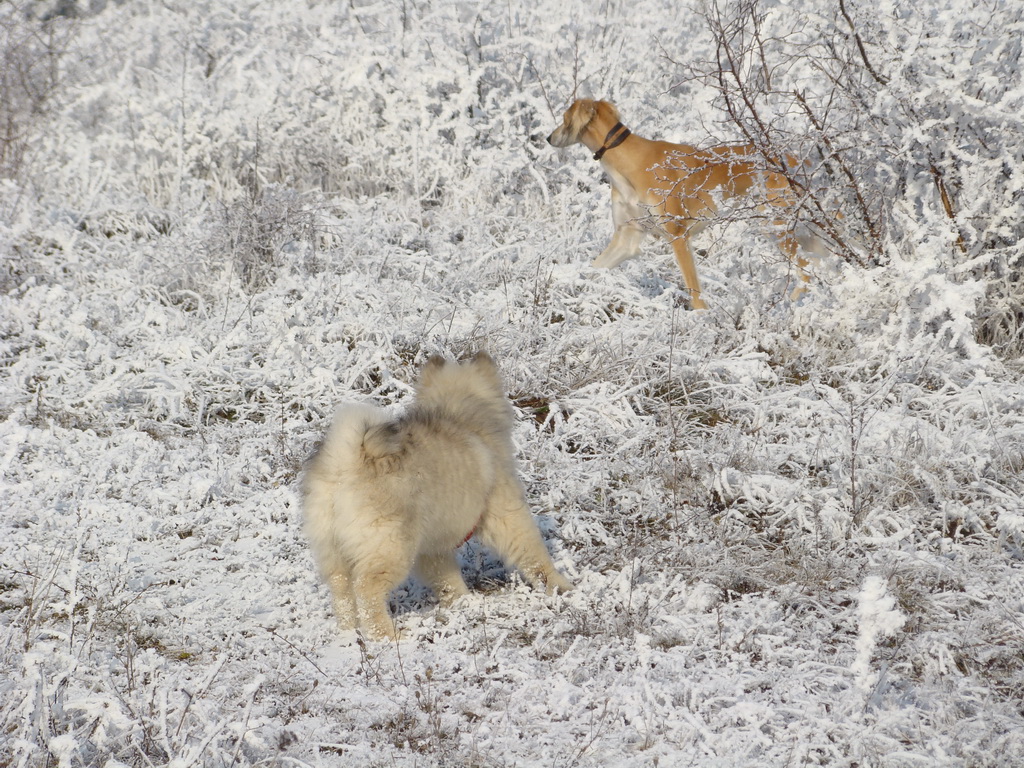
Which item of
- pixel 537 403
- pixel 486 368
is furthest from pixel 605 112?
pixel 486 368

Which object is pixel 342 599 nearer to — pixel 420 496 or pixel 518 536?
pixel 420 496

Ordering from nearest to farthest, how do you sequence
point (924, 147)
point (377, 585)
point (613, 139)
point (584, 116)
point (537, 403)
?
point (377, 585) < point (924, 147) < point (537, 403) < point (613, 139) < point (584, 116)

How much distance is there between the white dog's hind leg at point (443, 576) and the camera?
4.57 meters

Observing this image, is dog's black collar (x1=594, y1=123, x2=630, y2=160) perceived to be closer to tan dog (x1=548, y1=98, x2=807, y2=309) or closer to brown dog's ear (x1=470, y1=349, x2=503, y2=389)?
tan dog (x1=548, y1=98, x2=807, y2=309)

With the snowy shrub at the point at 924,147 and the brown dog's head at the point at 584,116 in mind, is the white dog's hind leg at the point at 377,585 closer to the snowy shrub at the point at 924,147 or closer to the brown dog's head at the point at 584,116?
the snowy shrub at the point at 924,147

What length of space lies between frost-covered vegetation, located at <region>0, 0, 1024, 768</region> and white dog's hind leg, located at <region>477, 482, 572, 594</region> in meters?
0.12

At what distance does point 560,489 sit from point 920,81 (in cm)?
390

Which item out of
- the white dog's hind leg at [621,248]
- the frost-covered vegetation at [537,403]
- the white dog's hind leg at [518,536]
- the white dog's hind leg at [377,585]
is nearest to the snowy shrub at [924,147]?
the frost-covered vegetation at [537,403]

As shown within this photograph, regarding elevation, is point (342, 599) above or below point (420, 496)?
below

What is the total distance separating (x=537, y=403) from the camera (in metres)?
6.57

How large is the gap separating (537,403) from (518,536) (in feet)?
6.84

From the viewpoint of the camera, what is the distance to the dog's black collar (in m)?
8.57

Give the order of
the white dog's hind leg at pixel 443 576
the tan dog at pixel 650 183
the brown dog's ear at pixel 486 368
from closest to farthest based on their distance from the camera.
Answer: the white dog's hind leg at pixel 443 576 < the brown dog's ear at pixel 486 368 < the tan dog at pixel 650 183

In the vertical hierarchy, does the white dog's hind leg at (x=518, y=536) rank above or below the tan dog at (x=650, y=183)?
below
